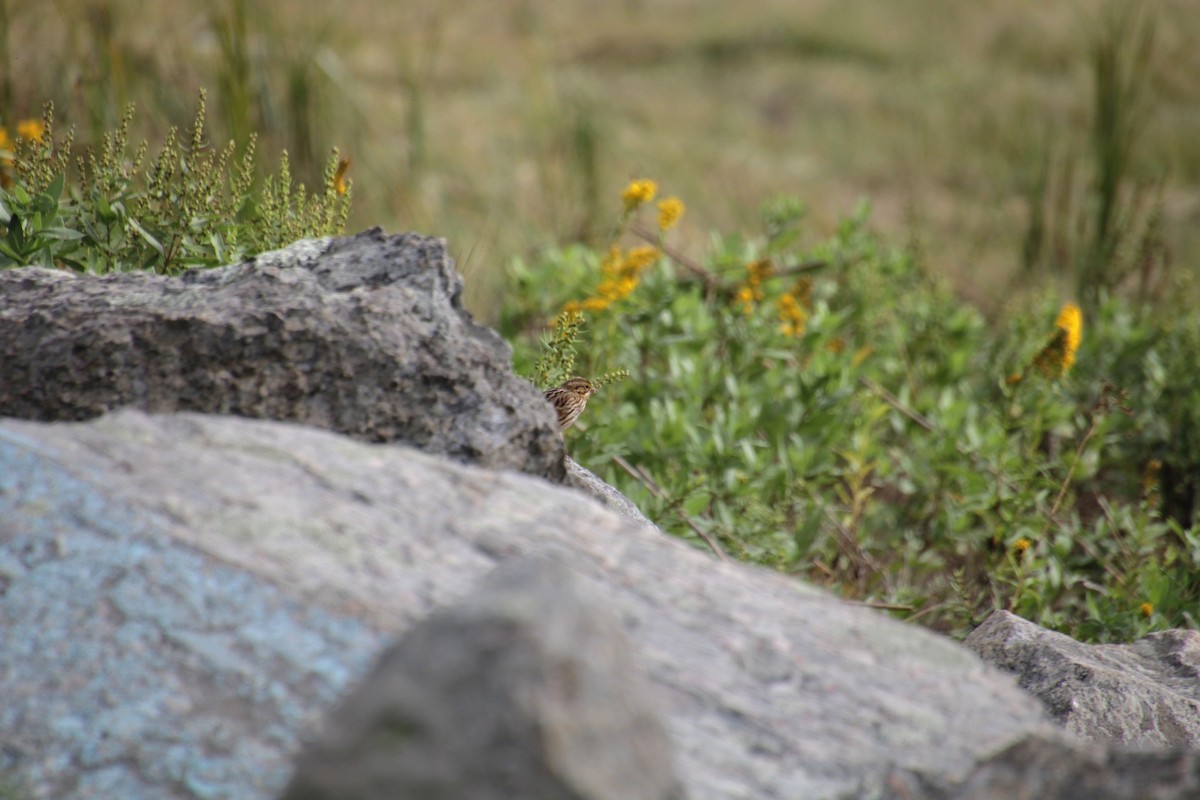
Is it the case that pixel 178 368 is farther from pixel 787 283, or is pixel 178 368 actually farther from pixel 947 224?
pixel 947 224

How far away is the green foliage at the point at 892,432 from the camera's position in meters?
3.22

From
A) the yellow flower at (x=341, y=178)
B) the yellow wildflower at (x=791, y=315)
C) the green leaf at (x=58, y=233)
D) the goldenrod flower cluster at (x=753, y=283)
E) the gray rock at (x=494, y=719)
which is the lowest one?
the yellow wildflower at (x=791, y=315)

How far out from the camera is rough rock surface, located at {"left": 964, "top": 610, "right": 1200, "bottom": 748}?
2.26m

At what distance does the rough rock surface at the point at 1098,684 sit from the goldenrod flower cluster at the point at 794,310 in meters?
1.67

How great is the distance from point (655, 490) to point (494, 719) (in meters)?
2.00

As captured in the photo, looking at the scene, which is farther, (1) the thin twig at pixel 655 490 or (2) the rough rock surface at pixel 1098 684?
(1) the thin twig at pixel 655 490

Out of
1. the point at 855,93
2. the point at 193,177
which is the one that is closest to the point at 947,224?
the point at 855,93

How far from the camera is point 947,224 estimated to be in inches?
318

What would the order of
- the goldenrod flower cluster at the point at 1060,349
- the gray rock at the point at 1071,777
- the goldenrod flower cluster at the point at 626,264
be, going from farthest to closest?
the goldenrod flower cluster at the point at 626,264
the goldenrod flower cluster at the point at 1060,349
the gray rock at the point at 1071,777

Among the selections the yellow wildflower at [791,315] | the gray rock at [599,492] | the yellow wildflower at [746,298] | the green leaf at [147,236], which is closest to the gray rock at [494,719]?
the gray rock at [599,492]

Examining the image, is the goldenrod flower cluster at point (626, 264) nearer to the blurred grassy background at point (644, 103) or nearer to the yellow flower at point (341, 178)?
the blurred grassy background at point (644, 103)

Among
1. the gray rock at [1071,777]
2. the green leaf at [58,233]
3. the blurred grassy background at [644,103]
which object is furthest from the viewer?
the blurred grassy background at [644,103]

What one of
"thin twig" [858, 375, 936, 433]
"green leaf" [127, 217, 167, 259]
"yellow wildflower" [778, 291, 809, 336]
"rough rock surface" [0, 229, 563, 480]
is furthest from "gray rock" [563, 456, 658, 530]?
"yellow wildflower" [778, 291, 809, 336]

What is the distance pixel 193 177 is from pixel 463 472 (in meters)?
1.19
